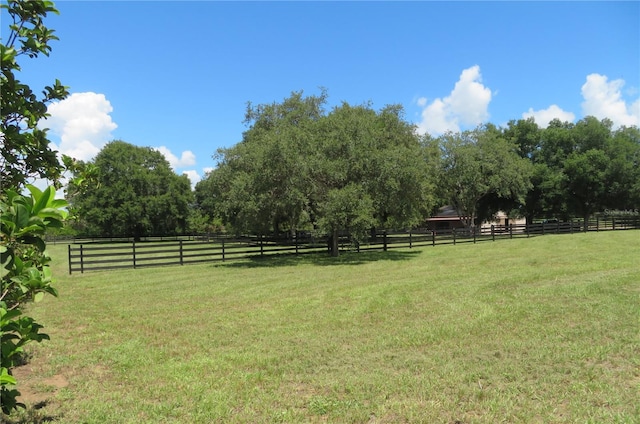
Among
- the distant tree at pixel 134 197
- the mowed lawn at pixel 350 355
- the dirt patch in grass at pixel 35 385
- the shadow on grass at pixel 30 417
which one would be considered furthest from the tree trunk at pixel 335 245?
the distant tree at pixel 134 197

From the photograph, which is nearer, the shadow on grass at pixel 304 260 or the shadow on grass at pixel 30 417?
the shadow on grass at pixel 30 417

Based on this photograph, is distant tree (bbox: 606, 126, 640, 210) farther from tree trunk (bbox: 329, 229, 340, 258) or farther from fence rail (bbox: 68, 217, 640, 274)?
tree trunk (bbox: 329, 229, 340, 258)

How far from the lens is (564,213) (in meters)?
43.9

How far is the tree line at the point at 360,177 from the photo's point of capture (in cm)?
1962

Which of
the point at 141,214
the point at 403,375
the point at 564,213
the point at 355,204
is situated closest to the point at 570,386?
the point at 403,375

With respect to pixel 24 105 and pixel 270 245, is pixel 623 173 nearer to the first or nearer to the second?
pixel 270 245

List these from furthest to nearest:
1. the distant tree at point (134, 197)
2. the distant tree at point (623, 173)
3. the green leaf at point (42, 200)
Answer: the distant tree at point (134, 197) < the distant tree at point (623, 173) < the green leaf at point (42, 200)

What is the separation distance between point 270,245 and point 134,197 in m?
39.4

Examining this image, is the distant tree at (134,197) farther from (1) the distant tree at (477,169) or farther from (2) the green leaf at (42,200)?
(2) the green leaf at (42,200)

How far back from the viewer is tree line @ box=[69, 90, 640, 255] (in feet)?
64.4

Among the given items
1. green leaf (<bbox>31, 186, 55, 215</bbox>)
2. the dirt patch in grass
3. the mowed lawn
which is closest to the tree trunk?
the mowed lawn

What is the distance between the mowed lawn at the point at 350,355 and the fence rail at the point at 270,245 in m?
7.90

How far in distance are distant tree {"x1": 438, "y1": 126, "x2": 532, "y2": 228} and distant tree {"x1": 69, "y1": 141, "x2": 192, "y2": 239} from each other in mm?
36340

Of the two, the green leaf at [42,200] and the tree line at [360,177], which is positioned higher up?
the tree line at [360,177]
